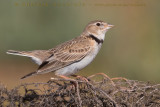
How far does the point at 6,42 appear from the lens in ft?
43.4

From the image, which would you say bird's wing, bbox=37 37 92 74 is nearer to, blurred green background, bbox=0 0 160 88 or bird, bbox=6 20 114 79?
bird, bbox=6 20 114 79

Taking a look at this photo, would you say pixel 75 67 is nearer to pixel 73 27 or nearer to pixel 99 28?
pixel 99 28

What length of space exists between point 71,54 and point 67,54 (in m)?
0.08

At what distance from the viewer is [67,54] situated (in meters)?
7.46

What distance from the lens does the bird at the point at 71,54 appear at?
7.16 meters

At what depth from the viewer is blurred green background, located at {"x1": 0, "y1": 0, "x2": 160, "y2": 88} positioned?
12.8 meters

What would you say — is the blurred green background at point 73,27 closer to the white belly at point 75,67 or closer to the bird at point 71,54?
the bird at point 71,54

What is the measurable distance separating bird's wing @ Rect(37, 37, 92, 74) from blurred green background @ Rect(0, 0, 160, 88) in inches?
183

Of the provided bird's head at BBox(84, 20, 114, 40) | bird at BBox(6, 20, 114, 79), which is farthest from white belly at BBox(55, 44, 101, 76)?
bird's head at BBox(84, 20, 114, 40)

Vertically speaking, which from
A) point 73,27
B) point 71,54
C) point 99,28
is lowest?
point 71,54

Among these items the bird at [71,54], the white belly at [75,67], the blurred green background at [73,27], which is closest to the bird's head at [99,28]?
the bird at [71,54]

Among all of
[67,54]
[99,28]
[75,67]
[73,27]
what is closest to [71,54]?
[67,54]

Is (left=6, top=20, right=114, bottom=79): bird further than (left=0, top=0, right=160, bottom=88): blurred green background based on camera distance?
No

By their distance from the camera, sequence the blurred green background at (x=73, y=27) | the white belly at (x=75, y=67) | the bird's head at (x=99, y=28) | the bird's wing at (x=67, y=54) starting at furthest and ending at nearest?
the blurred green background at (x=73, y=27), the bird's head at (x=99, y=28), the bird's wing at (x=67, y=54), the white belly at (x=75, y=67)
